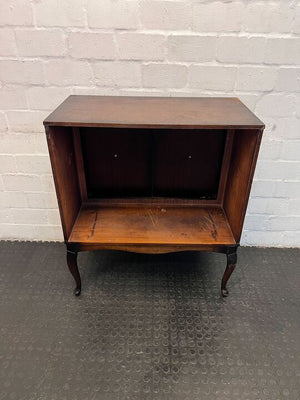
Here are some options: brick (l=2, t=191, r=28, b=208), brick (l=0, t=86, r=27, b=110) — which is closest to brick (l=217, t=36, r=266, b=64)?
brick (l=0, t=86, r=27, b=110)

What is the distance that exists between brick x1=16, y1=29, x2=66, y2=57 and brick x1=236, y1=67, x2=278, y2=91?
0.76 metres

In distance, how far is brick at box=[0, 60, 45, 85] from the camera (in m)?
1.27

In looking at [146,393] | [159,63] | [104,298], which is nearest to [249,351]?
[146,393]

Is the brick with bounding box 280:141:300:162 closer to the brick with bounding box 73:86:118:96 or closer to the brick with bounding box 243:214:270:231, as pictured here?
the brick with bounding box 243:214:270:231

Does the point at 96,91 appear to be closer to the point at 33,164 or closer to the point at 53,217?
the point at 33,164

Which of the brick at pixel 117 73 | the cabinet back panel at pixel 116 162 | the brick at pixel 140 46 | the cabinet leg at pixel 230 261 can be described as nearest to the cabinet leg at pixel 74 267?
the cabinet back panel at pixel 116 162

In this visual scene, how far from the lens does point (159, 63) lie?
126 cm

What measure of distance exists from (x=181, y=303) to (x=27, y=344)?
670 mm

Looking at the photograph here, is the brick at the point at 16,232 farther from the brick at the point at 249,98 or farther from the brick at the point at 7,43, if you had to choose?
the brick at the point at 249,98

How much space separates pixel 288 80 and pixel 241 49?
0.82 ft

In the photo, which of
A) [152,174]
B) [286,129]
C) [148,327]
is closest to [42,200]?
[152,174]

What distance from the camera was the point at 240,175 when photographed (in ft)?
3.91

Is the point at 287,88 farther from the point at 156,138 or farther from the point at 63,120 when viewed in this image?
the point at 63,120

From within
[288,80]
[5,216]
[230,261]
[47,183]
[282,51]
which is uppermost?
[282,51]
